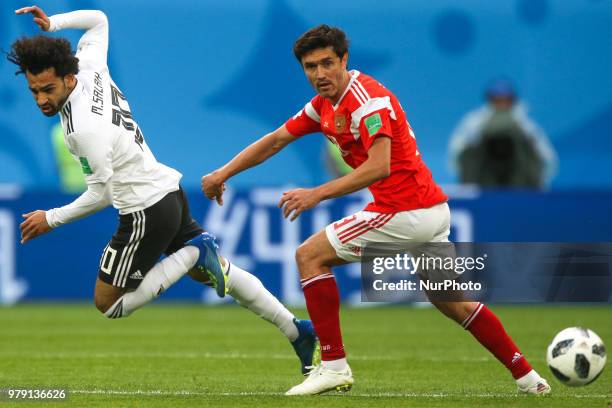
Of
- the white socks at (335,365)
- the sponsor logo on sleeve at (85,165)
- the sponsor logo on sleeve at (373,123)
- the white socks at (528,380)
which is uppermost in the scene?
the sponsor logo on sleeve at (373,123)

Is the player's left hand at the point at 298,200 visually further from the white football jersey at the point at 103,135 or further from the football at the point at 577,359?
the football at the point at 577,359

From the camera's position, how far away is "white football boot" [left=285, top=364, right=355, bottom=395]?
724 cm

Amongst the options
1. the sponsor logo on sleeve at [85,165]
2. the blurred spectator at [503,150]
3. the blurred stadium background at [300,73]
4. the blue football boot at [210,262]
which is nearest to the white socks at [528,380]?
the blue football boot at [210,262]

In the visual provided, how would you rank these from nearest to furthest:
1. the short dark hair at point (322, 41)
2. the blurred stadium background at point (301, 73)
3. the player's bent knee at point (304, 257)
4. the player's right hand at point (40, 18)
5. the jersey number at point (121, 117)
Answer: the short dark hair at point (322, 41), the player's bent knee at point (304, 257), the jersey number at point (121, 117), the player's right hand at point (40, 18), the blurred stadium background at point (301, 73)

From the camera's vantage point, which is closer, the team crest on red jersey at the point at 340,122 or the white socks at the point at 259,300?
the team crest on red jersey at the point at 340,122

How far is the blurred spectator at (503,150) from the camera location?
50.6ft

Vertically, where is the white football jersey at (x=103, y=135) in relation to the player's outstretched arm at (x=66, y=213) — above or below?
above

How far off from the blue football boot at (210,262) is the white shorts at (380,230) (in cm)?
86

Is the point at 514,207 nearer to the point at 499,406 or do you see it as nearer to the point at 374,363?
the point at 374,363

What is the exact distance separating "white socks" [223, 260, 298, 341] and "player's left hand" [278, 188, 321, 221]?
3.82ft


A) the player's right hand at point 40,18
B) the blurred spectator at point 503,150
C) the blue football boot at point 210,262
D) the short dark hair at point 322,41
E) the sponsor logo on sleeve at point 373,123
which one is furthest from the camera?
the blurred spectator at point 503,150

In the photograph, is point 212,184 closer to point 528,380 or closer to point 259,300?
point 259,300

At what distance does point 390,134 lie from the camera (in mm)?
7020

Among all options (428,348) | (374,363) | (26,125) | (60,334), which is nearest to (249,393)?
(374,363)
